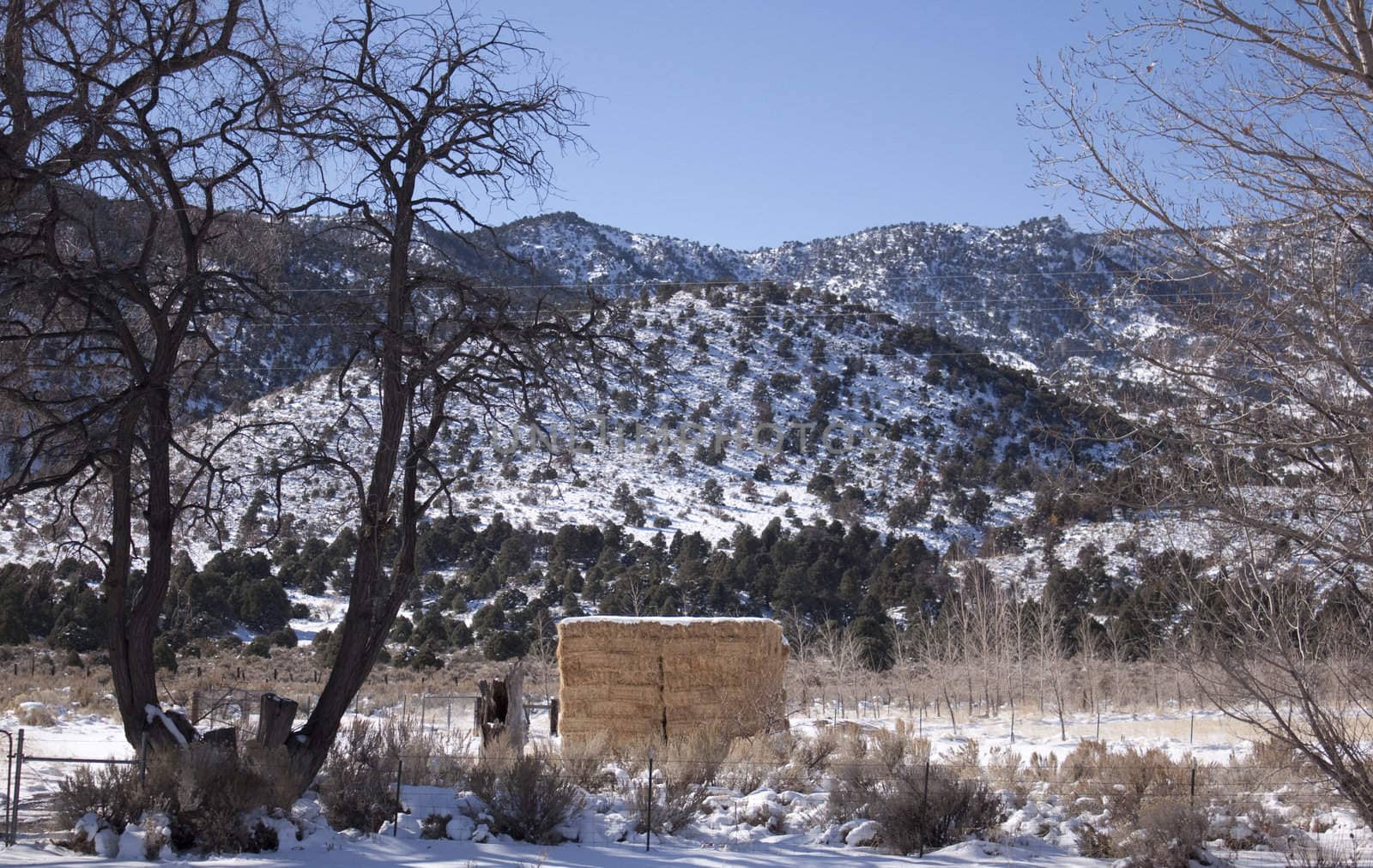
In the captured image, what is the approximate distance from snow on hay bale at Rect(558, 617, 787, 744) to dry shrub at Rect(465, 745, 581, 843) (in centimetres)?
584

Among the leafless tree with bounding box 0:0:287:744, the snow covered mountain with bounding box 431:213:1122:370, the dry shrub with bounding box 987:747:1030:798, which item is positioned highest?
the snow covered mountain with bounding box 431:213:1122:370

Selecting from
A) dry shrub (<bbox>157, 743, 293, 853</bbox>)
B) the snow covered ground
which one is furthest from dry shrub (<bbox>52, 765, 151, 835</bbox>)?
the snow covered ground

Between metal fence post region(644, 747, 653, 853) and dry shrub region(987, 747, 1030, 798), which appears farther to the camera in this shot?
dry shrub region(987, 747, 1030, 798)

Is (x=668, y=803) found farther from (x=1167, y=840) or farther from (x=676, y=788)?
(x=1167, y=840)

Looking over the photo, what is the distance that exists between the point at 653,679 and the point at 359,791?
7247 millimetres

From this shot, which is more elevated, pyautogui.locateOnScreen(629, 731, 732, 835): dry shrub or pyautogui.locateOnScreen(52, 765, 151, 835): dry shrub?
pyautogui.locateOnScreen(52, 765, 151, 835): dry shrub

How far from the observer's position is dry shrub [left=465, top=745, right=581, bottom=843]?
1124cm

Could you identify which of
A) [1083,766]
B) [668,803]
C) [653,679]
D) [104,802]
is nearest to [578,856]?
[668,803]

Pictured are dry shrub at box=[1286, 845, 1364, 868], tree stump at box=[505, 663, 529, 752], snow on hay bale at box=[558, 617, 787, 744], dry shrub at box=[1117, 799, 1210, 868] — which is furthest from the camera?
snow on hay bale at box=[558, 617, 787, 744]

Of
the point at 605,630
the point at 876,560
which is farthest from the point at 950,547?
the point at 605,630

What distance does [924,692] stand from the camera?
30.2 m

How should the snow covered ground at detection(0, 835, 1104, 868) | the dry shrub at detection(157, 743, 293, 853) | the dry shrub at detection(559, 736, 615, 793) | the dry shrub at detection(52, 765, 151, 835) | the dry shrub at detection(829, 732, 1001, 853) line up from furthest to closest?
the dry shrub at detection(559, 736, 615, 793) < the dry shrub at detection(829, 732, 1001, 853) < the dry shrub at detection(52, 765, 151, 835) < the dry shrub at detection(157, 743, 293, 853) < the snow covered ground at detection(0, 835, 1104, 868)

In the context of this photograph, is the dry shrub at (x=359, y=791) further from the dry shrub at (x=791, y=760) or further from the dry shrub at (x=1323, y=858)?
the dry shrub at (x=1323, y=858)

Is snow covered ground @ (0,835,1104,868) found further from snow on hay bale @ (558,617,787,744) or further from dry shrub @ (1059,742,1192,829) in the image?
snow on hay bale @ (558,617,787,744)
